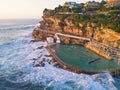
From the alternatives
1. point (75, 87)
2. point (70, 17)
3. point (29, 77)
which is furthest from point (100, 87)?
point (70, 17)

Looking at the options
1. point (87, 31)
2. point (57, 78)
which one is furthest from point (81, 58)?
point (87, 31)

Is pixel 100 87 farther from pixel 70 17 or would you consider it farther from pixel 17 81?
pixel 70 17

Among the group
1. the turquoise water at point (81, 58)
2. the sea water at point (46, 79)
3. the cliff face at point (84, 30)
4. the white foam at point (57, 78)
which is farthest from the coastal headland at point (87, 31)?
the sea water at point (46, 79)

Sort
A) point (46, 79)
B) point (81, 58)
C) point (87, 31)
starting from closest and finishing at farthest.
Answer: point (46, 79) → point (81, 58) → point (87, 31)

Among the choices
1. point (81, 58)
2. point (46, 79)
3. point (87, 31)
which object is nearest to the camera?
point (46, 79)

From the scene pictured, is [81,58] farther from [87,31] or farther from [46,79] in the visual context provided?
[87,31]

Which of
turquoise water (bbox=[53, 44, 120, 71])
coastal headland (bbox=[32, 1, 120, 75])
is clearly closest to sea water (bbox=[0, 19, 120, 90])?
turquoise water (bbox=[53, 44, 120, 71])

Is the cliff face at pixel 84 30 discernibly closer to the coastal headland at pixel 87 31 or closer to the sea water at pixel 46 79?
the coastal headland at pixel 87 31

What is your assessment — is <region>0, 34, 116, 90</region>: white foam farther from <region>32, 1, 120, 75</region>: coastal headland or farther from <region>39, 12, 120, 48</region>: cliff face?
<region>39, 12, 120, 48</region>: cliff face
